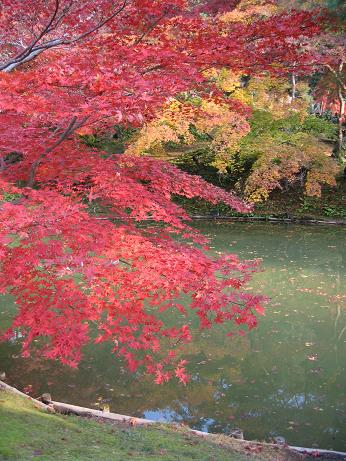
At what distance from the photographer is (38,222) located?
4.05 meters

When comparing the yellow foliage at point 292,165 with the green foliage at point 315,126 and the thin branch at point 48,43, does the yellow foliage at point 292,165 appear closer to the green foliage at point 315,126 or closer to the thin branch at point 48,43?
the green foliage at point 315,126

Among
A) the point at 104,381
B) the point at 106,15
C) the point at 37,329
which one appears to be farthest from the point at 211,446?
the point at 106,15

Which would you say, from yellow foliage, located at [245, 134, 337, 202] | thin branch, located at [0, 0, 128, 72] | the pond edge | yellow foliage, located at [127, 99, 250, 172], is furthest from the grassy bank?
yellow foliage, located at [245, 134, 337, 202]

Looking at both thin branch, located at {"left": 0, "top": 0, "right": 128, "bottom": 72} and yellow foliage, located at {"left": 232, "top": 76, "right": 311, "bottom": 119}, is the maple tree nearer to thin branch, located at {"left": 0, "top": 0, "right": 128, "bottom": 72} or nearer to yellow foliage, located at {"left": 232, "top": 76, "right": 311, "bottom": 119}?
thin branch, located at {"left": 0, "top": 0, "right": 128, "bottom": 72}

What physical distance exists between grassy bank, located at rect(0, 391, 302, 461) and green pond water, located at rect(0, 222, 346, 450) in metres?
0.84

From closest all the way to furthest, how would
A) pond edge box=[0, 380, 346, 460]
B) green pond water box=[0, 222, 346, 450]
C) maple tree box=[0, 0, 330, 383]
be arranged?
maple tree box=[0, 0, 330, 383], pond edge box=[0, 380, 346, 460], green pond water box=[0, 222, 346, 450]

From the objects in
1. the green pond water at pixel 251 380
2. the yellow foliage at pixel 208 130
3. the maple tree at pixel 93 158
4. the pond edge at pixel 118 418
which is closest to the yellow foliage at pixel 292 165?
the yellow foliage at pixel 208 130

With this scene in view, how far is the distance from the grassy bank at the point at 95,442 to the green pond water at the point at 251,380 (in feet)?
2.76

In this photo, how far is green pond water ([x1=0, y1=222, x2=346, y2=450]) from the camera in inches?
213

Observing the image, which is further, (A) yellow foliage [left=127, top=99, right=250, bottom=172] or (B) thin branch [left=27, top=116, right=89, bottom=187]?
(A) yellow foliage [left=127, top=99, right=250, bottom=172]

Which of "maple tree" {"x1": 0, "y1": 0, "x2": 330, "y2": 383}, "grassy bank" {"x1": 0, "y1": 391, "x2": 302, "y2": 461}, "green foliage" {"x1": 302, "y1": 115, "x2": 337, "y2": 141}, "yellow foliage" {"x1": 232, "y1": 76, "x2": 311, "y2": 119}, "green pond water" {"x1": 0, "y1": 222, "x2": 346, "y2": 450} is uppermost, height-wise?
"yellow foliage" {"x1": 232, "y1": 76, "x2": 311, "y2": 119}

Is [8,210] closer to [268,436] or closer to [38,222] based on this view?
[38,222]

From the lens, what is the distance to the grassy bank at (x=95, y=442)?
3.29 meters

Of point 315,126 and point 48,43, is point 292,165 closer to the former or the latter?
point 315,126
